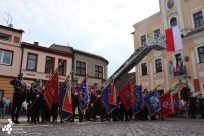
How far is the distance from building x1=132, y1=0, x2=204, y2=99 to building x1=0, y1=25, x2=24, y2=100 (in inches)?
565

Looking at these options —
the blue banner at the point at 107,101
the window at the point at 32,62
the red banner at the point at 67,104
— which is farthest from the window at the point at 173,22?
the red banner at the point at 67,104

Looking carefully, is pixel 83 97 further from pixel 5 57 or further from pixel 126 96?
pixel 5 57

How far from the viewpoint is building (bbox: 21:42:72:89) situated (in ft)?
63.0

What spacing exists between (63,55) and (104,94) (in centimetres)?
1353

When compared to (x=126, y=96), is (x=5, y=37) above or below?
above

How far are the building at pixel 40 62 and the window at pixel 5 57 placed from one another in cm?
131

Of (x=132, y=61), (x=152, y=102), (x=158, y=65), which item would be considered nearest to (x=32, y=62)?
(x=132, y=61)

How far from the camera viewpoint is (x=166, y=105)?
11656 mm

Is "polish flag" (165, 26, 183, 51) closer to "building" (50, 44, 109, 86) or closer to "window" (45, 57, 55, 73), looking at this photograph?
"building" (50, 44, 109, 86)

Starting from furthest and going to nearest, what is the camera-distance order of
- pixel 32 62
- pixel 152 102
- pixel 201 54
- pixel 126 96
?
pixel 32 62 < pixel 201 54 < pixel 152 102 < pixel 126 96

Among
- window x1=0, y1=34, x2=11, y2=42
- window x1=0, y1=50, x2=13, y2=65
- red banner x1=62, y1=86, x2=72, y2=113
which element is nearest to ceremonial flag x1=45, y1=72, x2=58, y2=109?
red banner x1=62, y1=86, x2=72, y2=113

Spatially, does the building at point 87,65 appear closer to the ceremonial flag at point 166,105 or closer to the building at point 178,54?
the building at point 178,54

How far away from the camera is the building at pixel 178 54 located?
1777 centimetres

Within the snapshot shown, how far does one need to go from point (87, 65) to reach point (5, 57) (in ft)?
32.3
